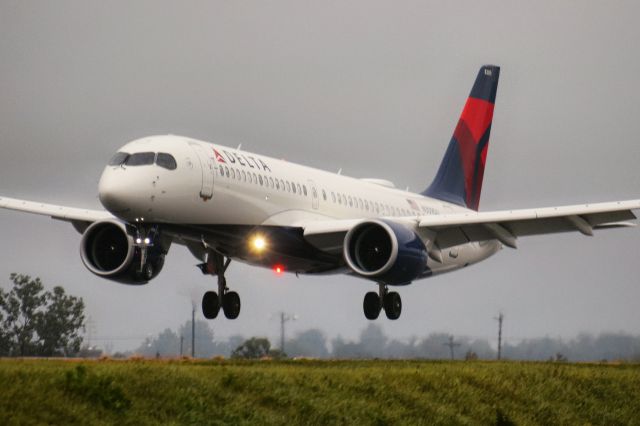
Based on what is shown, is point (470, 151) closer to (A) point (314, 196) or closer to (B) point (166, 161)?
(A) point (314, 196)

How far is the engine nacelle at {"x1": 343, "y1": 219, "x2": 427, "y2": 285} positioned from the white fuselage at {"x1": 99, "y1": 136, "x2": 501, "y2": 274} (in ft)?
6.95

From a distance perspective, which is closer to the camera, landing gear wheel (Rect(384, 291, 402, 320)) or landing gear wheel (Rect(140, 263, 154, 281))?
landing gear wheel (Rect(140, 263, 154, 281))

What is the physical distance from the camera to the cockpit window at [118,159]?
39.7 meters

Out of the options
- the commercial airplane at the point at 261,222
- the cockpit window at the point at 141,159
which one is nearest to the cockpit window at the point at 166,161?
the commercial airplane at the point at 261,222

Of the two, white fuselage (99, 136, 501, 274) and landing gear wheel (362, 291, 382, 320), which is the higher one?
white fuselage (99, 136, 501, 274)

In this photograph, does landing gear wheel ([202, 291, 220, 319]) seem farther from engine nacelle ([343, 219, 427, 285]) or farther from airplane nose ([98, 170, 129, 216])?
airplane nose ([98, 170, 129, 216])

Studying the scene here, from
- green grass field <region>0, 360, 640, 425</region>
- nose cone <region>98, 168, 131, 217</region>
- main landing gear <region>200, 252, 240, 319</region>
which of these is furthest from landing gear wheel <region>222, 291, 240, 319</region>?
green grass field <region>0, 360, 640, 425</region>

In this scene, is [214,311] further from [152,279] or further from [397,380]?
[397,380]

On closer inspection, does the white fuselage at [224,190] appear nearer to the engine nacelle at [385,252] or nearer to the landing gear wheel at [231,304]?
the engine nacelle at [385,252]

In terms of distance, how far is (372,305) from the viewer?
49.1m

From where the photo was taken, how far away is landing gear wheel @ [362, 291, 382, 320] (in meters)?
49.0

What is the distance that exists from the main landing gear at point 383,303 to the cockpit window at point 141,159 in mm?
11487

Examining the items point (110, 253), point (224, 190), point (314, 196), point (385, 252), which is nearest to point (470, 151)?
point (314, 196)

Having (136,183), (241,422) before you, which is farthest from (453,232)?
(241,422)
